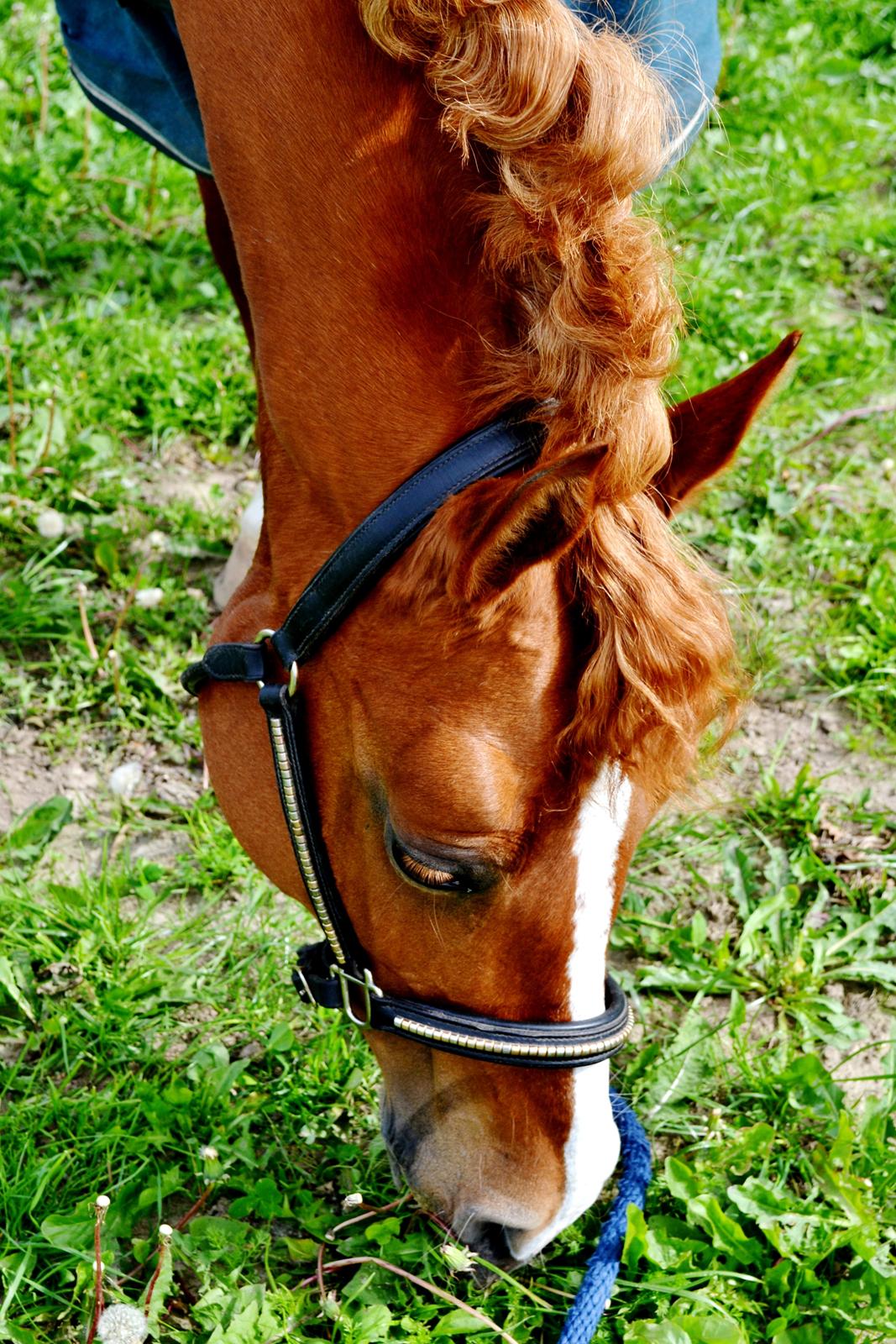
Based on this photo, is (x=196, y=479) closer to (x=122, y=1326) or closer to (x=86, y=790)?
(x=86, y=790)

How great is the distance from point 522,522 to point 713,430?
0.46 meters

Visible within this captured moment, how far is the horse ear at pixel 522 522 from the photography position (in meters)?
1.25

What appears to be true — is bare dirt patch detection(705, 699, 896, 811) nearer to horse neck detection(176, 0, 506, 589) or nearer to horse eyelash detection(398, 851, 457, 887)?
horse eyelash detection(398, 851, 457, 887)

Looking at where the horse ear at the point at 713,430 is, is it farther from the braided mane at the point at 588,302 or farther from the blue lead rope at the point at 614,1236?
the blue lead rope at the point at 614,1236

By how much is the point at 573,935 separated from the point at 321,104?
1.14 meters

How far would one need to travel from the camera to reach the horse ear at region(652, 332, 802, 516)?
162cm

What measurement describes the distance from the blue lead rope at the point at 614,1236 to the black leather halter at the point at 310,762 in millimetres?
485

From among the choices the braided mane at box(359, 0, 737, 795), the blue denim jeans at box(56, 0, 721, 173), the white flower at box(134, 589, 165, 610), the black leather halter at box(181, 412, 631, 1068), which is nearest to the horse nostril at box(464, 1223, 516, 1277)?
the black leather halter at box(181, 412, 631, 1068)

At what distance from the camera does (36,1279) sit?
1886 mm

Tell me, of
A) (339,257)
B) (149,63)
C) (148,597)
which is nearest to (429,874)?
(339,257)

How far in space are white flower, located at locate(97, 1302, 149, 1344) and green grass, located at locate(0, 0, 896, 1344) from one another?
36 millimetres

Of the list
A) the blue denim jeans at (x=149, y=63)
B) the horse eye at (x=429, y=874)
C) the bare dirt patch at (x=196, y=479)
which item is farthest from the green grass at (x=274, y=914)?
the horse eye at (x=429, y=874)

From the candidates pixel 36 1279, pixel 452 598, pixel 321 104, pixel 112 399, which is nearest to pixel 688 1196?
pixel 36 1279

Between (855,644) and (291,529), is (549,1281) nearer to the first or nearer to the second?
(291,529)
